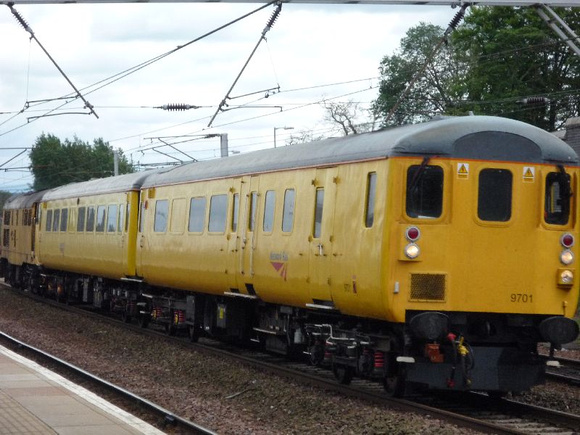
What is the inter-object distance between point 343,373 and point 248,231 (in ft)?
10.6

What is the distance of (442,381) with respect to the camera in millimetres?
12578

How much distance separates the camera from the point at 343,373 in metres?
14.9

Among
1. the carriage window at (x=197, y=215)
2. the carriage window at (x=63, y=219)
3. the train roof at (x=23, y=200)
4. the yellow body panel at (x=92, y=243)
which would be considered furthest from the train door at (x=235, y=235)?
the train roof at (x=23, y=200)

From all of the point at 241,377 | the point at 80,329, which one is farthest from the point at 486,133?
the point at 80,329

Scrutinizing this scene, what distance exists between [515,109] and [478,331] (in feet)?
132

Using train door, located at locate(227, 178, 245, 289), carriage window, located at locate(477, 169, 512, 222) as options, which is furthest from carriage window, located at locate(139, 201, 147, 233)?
carriage window, located at locate(477, 169, 512, 222)

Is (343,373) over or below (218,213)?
below

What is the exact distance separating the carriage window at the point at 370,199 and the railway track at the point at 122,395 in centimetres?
313

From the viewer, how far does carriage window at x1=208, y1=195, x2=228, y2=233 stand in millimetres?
18250

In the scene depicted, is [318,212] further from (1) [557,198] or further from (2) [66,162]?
(2) [66,162]

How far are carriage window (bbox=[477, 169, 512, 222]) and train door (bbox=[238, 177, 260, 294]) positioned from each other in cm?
480

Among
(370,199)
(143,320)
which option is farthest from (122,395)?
(143,320)

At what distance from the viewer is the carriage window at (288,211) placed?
15486 mm

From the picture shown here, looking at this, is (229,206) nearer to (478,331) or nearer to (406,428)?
(478,331)
